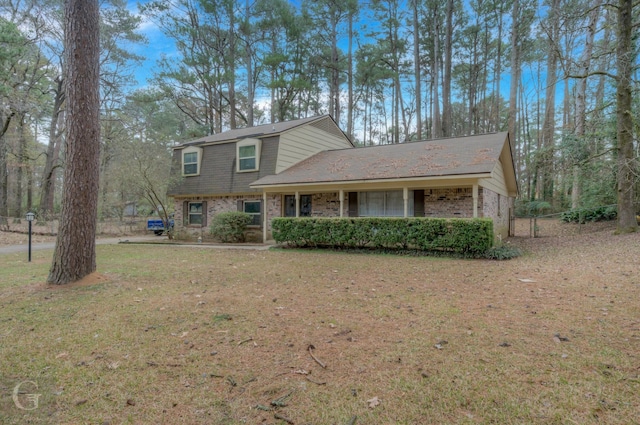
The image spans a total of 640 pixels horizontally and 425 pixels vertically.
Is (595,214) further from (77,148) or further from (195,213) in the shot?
(77,148)

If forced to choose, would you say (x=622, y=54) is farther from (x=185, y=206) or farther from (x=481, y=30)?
(x=185, y=206)

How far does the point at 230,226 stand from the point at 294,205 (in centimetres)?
279

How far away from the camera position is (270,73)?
2336 centimetres

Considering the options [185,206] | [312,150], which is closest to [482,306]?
[312,150]

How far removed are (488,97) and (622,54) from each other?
1981cm

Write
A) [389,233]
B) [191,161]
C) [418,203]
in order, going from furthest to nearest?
[191,161] < [418,203] < [389,233]

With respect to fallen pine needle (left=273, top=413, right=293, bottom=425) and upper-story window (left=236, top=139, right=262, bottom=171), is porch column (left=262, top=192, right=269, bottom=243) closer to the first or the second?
upper-story window (left=236, top=139, right=262, bottom=171)

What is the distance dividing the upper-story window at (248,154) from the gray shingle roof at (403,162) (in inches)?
50.1

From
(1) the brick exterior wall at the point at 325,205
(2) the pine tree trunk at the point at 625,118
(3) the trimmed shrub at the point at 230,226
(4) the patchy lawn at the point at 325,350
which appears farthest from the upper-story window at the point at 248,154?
(2) the pine tree trunk at the point at 625,118

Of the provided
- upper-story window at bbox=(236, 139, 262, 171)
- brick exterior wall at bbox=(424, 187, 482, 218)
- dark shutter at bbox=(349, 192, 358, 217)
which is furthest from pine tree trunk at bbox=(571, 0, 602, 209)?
upper-story window at bbox=(236, 139, 262, 171)

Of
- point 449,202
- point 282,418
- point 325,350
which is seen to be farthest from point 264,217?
point 282,418

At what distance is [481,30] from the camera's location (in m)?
23.0

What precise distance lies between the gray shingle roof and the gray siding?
3.24 ft

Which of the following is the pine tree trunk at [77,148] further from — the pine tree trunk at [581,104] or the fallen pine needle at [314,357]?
the pine tree trunk at [581,104]
